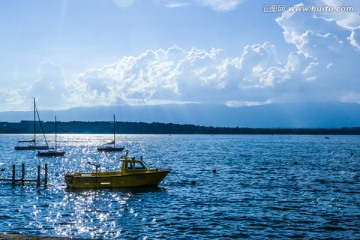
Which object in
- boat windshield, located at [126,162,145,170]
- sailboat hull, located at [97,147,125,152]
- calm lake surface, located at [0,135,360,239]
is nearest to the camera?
calm lake surface, located at [0,135,360,239]

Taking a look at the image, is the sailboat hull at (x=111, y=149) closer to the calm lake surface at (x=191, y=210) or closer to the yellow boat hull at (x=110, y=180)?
the calm lake surface at (x=191, y=210)

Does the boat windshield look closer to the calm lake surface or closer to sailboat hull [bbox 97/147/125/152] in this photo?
the calm lake surface

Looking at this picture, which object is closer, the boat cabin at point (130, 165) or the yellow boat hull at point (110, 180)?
the yellow boat hull at point (110, 180)

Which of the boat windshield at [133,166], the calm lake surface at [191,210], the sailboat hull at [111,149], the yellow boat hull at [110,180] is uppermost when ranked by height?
the boat windshield at [133,166]

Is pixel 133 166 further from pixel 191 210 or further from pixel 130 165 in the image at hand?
pixel 191 210

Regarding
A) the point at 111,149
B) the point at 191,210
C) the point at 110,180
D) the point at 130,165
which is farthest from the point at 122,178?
the point at 111,149

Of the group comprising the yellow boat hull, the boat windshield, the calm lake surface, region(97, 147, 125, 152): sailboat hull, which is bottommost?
the calm lake surface

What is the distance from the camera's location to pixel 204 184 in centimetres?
4638

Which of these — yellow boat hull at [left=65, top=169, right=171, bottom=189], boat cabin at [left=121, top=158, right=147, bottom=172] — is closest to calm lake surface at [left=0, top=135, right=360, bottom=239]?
yellow boat hull at [left=65, top=169, right=171, bottom=189]

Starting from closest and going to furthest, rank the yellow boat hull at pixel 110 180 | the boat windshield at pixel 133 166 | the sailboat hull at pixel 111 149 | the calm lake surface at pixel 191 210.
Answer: the calm lake surface at pixel 191 210
the yellow boat hull at pixel 110 180
the boat windshield at pixel 133 166
the sailboat hull at pixel 111 149

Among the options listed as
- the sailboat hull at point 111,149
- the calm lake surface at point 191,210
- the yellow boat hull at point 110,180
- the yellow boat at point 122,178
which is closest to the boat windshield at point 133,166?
the yellow boat at point 122,178

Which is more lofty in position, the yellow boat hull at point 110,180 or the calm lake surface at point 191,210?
the yellow boat hull at point 110,180

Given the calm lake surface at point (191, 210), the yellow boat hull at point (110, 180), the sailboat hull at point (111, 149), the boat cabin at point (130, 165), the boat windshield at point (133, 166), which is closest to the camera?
the calm lake surface at point (191, 210)

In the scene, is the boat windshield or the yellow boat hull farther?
the boat windshield
